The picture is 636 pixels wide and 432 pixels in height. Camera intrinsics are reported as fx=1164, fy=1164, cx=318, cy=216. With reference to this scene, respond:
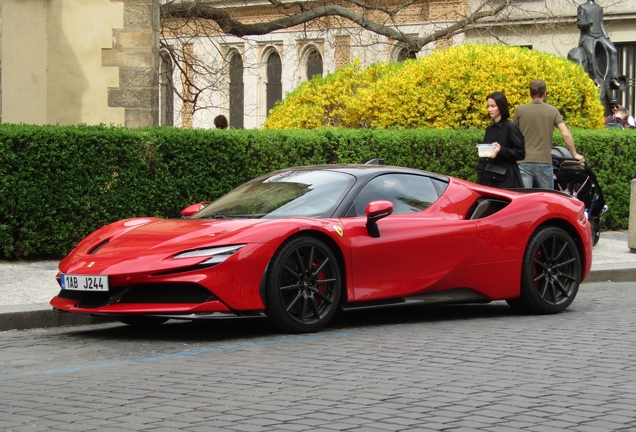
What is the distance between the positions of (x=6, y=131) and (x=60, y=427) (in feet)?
24.9

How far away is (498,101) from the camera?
12.6m

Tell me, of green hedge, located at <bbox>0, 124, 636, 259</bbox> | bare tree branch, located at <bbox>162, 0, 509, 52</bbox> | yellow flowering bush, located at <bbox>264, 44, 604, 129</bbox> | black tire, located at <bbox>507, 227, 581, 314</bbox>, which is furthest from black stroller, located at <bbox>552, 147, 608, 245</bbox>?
bare tree branch, located at <bbox>162, 0, 509, 52</bbox>

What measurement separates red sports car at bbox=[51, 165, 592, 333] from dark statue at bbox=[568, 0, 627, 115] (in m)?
17.9

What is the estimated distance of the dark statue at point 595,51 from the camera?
27453 mm

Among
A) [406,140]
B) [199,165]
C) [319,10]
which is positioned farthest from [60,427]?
[319,10]

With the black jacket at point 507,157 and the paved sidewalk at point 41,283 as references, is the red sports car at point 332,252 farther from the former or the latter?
the black jacket at point 507,157

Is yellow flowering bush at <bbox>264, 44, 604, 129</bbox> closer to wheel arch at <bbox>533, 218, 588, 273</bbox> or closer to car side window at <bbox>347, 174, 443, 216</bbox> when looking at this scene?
wheel arch at <bbox>533, 218, 588, 273</bbox>

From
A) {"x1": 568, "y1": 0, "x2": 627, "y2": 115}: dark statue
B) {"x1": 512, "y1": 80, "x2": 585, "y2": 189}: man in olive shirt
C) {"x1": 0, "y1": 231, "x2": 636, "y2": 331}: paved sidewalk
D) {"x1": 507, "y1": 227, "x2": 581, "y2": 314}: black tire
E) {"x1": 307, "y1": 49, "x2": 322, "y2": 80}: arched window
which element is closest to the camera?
{"x1": 0, "y1": 231, "x2": 636, "y2": 331}: paved sidewalk

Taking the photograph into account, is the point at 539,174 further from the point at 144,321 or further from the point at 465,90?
the point at 144,321

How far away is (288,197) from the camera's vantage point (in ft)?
30.4

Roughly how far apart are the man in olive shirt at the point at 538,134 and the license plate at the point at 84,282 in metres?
6.79

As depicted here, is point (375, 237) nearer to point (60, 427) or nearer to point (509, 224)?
point (509, 224)

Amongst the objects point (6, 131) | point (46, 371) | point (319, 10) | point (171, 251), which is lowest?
point (46, 371)

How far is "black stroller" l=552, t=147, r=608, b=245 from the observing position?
15330 millimetres
